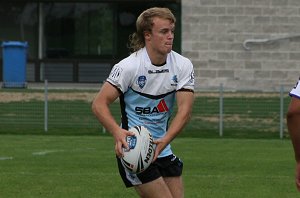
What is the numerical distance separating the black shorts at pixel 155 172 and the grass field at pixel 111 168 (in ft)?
15.8

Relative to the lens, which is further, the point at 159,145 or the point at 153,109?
the point at 153,109

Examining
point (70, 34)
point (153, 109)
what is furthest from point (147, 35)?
point (70, 34)

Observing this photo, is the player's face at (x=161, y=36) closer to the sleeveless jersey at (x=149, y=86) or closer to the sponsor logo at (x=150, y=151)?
the sleeveless jersey at (x=149, y=86)

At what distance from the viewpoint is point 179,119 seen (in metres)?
7.13

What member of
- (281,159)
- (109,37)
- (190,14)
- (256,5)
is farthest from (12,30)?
(281,159)

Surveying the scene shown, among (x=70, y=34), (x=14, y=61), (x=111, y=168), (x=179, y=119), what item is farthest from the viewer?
(x=70, y=34)

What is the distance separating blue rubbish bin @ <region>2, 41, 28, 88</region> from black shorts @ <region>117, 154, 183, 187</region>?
2606cm

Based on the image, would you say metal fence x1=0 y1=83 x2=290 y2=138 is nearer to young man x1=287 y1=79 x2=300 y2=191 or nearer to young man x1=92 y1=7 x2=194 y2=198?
young man x1=92 y1=7 x2=194 y2=198

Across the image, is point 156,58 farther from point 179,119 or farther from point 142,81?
point 179,119

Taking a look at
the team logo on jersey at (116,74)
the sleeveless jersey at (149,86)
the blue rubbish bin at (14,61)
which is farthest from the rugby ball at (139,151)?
the blue rubbish bin at (14,61)

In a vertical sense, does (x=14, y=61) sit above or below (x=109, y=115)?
below

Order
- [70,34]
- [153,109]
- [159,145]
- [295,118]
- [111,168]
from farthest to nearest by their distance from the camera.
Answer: [70,34] → [111,168] → [153,109] → [159,145] → [295,118]

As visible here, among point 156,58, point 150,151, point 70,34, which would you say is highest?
point 156,58

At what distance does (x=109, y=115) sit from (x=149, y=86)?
0.40m
